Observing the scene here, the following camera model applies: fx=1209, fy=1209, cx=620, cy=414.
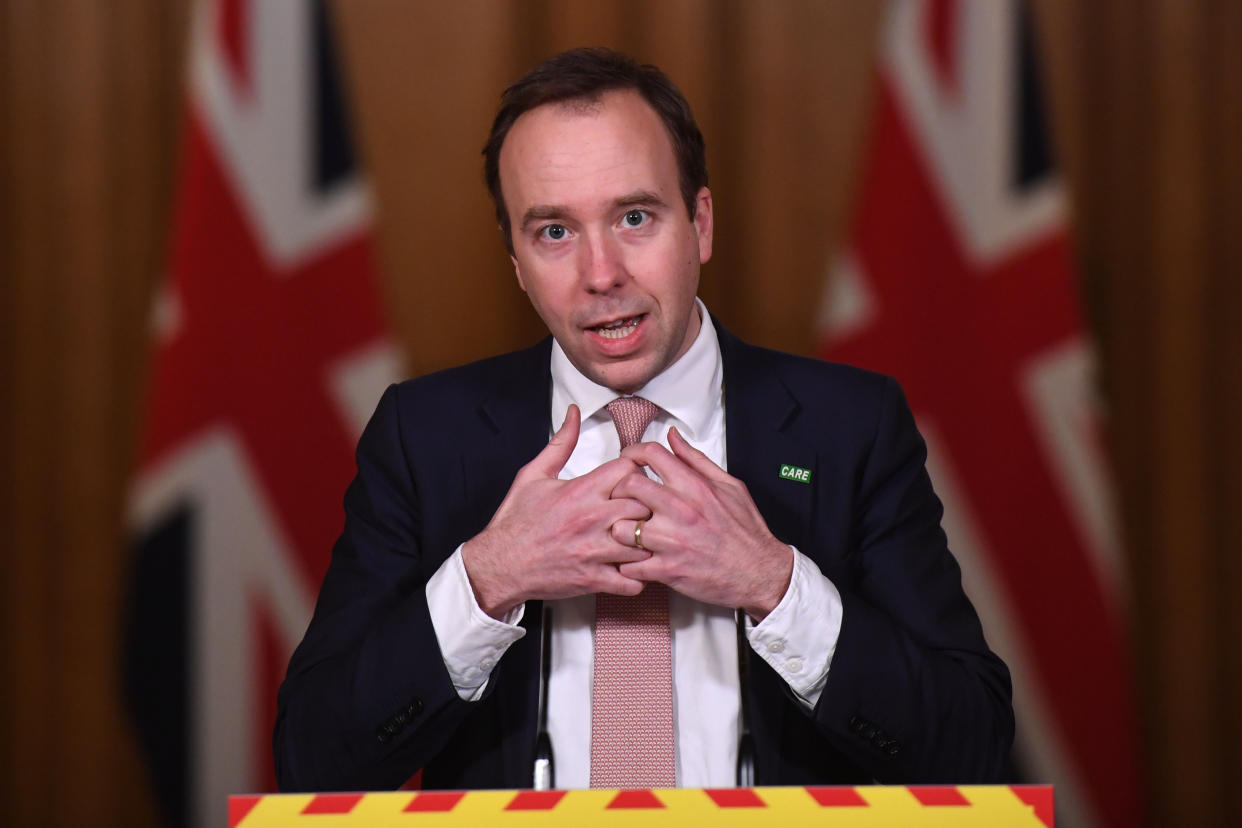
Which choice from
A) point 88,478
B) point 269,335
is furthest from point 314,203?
point 88,478

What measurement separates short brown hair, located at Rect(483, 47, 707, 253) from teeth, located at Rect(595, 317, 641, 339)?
7.8 inches

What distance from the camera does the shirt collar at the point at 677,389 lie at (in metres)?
1.70

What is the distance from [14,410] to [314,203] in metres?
0.84

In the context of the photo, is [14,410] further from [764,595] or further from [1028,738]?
[1028,738]

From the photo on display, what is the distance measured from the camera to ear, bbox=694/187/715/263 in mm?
1752

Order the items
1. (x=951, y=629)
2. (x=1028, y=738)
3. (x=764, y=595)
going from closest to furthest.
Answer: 1. (x=764, y=595)
2. (x=951, y=629)
3. (x=1028, y=738)

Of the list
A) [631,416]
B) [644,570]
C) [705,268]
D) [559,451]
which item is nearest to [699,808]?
[644,570]

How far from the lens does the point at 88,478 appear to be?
2.78 metres

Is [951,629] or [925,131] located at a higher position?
[925,131]

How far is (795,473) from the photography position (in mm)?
1691

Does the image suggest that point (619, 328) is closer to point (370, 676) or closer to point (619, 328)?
point (619, 328)

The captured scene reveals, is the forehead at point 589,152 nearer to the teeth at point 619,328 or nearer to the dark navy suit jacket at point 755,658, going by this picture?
the teeth at point 619,328

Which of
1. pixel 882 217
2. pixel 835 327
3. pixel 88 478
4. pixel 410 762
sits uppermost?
pixel 882 217

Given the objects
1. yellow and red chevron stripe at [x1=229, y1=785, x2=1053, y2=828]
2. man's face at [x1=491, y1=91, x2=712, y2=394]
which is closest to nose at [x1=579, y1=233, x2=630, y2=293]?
man's face at [x1=491, y1=91, x2=712, y2=394]
